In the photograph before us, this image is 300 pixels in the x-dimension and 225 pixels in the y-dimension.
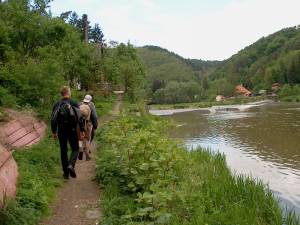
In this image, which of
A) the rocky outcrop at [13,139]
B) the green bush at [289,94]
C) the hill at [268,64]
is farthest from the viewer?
the hill at [268,64]

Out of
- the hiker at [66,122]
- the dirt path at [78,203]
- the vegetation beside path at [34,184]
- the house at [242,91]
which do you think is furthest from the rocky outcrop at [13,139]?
the house at [242,91]

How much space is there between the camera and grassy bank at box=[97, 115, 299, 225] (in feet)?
20.6

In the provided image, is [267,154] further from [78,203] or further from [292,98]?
[292,98]

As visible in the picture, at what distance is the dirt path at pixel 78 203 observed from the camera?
638 cm

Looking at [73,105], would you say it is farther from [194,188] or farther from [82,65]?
[82,65]

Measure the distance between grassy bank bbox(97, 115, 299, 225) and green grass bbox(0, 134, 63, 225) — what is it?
0.98 m

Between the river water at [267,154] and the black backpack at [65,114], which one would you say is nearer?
the black backpack at [65,114]

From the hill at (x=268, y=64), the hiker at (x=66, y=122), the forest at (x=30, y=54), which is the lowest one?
the hiker at (x=66, y=122)

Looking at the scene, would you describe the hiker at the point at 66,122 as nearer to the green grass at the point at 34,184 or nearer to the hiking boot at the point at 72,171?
the hiking boot at the point at 72,171

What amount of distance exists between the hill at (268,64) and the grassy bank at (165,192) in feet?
368

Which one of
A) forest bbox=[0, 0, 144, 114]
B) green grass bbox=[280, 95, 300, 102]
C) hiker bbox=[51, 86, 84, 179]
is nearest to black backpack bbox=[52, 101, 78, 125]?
hiker bbox=[51, 86, 84, 179]

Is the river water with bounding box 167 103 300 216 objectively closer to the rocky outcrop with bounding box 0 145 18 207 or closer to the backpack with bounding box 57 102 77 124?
the backpack with bounding box 57 102 77 124

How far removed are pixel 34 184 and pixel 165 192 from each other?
2.47 metres

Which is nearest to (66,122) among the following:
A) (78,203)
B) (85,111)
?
(78,203)
